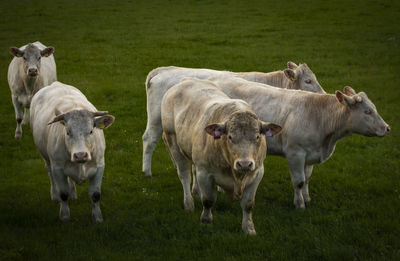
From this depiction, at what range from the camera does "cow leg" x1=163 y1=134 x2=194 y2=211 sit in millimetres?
7812

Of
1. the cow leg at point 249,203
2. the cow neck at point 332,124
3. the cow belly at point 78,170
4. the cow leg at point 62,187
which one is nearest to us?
the cow leg at point 249,203

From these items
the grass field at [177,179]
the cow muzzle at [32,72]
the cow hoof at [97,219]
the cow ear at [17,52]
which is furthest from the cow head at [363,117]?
the cow ear at [17,52]

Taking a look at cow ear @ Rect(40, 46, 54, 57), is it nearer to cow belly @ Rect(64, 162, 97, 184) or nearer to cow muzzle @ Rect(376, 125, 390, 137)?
cow belly @ Rect(64, 162, 97, 184)

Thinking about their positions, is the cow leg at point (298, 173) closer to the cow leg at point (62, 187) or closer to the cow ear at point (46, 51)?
the cow leg at point (62, 187)

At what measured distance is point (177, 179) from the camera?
9.36m

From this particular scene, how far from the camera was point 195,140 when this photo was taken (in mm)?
6852

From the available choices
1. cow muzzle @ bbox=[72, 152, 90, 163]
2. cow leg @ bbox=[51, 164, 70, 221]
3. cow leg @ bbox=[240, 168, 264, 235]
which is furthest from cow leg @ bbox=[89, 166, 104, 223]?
cow leg @ bbox=[240, 168, 264, 235]

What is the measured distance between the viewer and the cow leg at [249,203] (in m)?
6.66

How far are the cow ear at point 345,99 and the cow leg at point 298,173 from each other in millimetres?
1101

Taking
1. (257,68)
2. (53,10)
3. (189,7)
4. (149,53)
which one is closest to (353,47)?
(257,68)

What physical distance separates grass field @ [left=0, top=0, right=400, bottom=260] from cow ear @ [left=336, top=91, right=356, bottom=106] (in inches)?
65.6

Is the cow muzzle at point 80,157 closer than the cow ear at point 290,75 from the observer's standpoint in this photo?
Yes

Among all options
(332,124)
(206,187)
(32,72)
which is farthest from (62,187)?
(32,72)

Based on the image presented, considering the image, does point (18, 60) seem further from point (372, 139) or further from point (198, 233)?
point (372, 139)
